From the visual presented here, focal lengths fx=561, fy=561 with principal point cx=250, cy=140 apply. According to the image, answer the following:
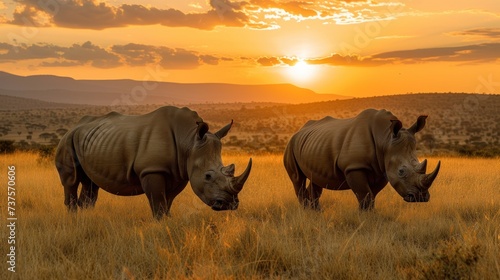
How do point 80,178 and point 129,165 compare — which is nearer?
point 129,165

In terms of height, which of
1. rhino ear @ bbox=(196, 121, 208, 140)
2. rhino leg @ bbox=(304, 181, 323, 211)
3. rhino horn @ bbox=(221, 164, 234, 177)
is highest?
rhino ear @ bbox=(196, 121, 208, 140)

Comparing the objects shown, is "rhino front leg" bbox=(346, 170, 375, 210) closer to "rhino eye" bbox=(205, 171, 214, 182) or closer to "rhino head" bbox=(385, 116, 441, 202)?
"rhino head" bbox=(385, 116, 441, 202)

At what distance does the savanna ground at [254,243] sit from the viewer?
4.83 meters

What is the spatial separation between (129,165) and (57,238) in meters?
1.32

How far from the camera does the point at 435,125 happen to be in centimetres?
5869

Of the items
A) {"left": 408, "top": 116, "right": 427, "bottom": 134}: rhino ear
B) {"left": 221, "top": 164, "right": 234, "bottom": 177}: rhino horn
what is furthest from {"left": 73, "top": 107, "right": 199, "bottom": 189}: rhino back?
{"left": 408, "top": 116, "right": 427, "bottom": 134}: rhino ear

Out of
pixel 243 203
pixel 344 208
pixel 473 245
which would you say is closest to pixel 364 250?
pixel 473 245

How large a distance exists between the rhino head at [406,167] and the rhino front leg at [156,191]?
2861mm

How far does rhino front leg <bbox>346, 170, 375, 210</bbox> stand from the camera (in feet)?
24.8

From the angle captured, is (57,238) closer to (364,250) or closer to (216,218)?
(216,218)

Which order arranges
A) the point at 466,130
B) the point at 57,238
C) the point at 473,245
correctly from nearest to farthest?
the point at 473,245, the point at 57,238, the point at 466,130

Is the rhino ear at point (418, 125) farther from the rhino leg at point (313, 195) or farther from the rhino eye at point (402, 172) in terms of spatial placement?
the rhino leg at point (313, 195)

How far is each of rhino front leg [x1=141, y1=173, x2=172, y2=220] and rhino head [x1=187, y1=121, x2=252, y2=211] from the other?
16.5 inches

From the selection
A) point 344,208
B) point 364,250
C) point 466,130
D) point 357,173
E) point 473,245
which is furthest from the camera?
point 466,130
